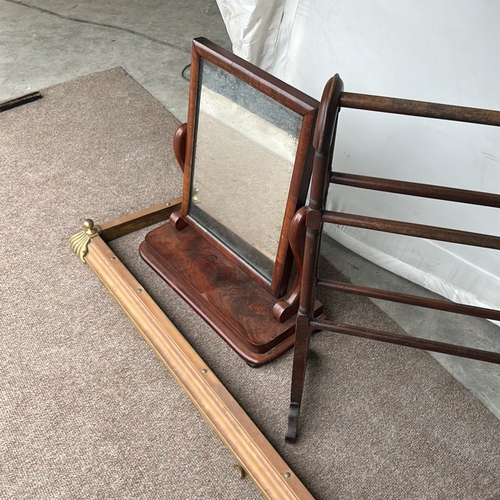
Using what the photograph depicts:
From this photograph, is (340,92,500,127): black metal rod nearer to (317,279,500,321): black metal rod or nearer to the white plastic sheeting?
(317,279,500,321): black metal rod

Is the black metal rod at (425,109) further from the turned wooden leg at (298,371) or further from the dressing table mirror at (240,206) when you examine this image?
the turned wooden leg at (298,371)

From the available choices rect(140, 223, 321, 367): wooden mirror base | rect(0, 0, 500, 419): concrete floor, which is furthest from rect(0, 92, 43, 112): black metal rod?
rect(140, 223, 321, 367): wooden mirror base

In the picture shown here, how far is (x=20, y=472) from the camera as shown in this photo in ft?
4.15

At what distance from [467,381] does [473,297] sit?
26cm

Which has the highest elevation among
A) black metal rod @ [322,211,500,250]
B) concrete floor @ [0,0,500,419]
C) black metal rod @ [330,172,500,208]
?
black metal rod @ [330,172,500,208]

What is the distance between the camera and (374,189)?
1.02 metres

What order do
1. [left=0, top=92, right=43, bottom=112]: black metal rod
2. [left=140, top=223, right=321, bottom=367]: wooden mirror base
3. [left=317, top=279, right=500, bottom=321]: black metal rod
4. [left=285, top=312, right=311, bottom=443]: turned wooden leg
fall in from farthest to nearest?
[left=0, top=92, right=43, bottom=112]: black metal rod, [left=140, top=223, right=321, bottom=367]: wooden mirror base, [left=285, top=312, right=311, bottom=443]: turned wooden leg, [left=317, top=279, right=500, bottom=321]: black metal rod

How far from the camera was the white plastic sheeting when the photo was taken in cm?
139

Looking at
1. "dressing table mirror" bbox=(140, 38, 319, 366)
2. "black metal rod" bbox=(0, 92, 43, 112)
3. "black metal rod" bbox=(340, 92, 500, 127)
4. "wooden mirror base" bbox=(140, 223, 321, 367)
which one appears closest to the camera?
"black metal rod" bbox=(340, 92, 500, 127)

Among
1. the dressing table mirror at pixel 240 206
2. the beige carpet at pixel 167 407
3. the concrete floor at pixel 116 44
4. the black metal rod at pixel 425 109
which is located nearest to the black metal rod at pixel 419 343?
the dressing table mirror at pixel 240 206

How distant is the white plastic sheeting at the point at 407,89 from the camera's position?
4.56 ft

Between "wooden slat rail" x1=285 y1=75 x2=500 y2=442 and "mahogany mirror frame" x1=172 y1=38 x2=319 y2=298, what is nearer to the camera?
"wooden slat rail" x1=285 y1=75 x2=500 y2=442

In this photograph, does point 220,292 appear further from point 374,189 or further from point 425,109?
point 425,109

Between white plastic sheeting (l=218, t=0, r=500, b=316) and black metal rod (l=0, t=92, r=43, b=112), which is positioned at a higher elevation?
white plastic sheeting (l=218, t=0, r=500, b=316)
